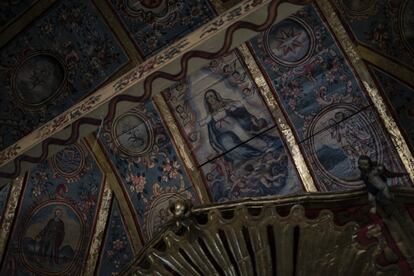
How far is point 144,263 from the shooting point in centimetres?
766

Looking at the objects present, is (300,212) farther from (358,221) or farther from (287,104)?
(287,104)

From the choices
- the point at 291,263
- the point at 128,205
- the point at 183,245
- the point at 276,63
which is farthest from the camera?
the point at 128,205

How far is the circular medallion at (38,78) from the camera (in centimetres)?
980

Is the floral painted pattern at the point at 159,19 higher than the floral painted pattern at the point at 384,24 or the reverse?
higher

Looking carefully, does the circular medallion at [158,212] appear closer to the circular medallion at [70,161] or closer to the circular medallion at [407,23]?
the circular medallion at [70,161]

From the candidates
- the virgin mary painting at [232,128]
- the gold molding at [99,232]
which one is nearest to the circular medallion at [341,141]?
the virgin mary painting at [232,128]

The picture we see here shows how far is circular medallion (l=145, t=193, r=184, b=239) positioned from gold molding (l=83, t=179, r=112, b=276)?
63 centimetres

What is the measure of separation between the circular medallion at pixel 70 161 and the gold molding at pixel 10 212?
1.87ft

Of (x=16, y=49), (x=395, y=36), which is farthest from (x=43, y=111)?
(x=395, y=36)

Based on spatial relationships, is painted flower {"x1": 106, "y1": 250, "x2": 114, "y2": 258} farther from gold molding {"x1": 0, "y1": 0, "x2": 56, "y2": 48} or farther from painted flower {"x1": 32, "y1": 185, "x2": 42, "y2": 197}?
gold molding {"x1": 0, "y1": 0, "x2": 56, "y2": 48}

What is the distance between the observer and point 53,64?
9.84 meters

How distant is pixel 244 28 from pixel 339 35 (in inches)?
85.1

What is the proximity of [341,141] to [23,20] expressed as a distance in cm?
459

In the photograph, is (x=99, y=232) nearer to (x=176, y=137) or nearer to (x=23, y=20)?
(x=176, y=137)
